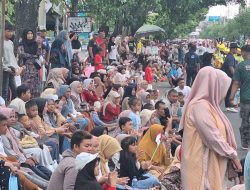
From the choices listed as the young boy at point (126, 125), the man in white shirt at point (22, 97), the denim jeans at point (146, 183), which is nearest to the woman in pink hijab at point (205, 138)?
the denim jeans at point (146, 183)

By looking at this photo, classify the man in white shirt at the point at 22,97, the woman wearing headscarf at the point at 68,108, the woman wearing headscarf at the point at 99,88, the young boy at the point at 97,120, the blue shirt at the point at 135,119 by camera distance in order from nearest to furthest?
the man in white shirt at the point at 22,97 < the woman wearing headscarf at the point at 68,108 < the blue shirt at the point at 135,119 < the young boy at the point at 97,120 < the woman wearing headscarf at the point at 99,88

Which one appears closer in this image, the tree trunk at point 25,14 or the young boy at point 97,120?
the young boy at point 97,120

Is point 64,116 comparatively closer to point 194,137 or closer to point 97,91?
point 97,91

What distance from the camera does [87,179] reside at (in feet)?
20.5

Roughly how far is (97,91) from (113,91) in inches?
27.1

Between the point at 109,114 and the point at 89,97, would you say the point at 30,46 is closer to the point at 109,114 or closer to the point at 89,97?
the point at 89,97

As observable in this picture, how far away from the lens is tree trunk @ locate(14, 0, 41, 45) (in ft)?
51.2

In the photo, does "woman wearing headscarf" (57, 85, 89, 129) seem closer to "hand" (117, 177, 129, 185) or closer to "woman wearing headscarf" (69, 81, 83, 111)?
"woman wearing headscarf" (69, 81, 83, 111)

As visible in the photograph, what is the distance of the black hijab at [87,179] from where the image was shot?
619 centimetres

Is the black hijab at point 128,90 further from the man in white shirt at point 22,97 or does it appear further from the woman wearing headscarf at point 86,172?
the woman wearing headscarf at point 86,172

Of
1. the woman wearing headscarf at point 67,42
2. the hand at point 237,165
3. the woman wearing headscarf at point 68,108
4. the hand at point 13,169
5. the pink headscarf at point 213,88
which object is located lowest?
the woman wearing headscarf at point 68,108

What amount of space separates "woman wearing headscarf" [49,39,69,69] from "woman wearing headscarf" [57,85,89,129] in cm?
378

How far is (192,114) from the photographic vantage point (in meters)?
6.81

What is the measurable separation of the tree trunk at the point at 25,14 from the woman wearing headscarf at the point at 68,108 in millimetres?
3630
